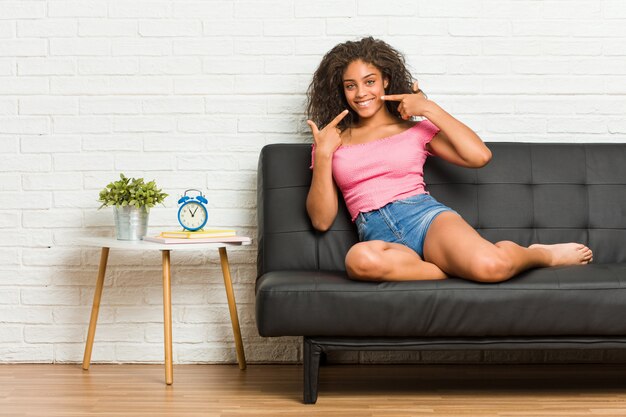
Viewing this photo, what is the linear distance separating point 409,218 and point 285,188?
1.63ft

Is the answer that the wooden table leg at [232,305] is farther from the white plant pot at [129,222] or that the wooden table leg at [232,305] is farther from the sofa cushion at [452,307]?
the sofa cushion at [452,307]

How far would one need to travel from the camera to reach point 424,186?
121 inches

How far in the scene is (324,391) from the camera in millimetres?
2811

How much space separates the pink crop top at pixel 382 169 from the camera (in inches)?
117

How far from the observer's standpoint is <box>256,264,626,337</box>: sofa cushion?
98.4 inches

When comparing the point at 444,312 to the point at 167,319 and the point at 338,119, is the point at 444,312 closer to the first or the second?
the point at 338,119

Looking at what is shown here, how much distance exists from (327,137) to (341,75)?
29 cm

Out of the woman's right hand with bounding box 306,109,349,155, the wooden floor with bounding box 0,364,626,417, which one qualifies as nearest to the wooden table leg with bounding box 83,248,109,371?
the wooden floor with bounding box 0,364,626,417

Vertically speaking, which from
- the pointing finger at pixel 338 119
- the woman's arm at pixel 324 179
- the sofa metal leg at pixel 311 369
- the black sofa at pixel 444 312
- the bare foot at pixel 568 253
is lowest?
the sofa metal leg at pixel 311 369

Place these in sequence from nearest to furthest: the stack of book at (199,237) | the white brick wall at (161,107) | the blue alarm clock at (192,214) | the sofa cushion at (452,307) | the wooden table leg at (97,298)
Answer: the sofa cushion at (452,307) < the stack of book at (199,237) < the blue alarm clock at (192,214) < the wooden table leg at (97,298) < the white brick wall at (161,107)

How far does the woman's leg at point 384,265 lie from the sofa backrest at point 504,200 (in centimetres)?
45

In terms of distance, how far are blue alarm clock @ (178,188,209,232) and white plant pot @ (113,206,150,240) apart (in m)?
0.15

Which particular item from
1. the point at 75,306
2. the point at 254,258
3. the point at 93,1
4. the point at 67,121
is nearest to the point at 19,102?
the point at 67,121

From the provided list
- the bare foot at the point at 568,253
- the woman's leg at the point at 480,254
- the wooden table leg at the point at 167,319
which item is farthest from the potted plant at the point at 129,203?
the bare foot at the point at 568,253
